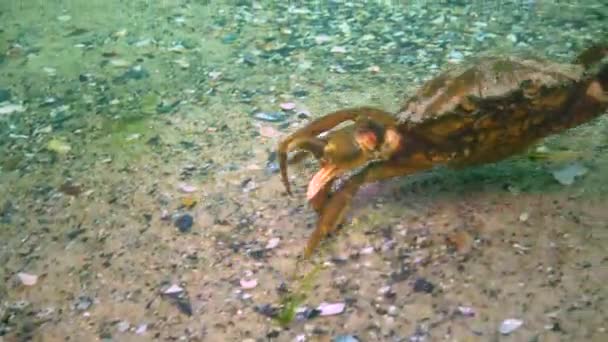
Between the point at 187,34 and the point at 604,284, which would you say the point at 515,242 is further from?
the point at 187,34

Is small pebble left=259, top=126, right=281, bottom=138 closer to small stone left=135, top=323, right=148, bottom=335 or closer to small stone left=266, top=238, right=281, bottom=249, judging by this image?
small stone left=266, top=238, right=281, bottom=249

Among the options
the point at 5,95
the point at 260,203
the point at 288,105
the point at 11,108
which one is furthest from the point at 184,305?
the point at 5,95

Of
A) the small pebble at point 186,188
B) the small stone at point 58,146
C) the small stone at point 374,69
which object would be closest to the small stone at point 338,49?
the small stone at point 374,69

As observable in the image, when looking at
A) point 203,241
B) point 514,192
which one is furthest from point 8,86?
point 514,192

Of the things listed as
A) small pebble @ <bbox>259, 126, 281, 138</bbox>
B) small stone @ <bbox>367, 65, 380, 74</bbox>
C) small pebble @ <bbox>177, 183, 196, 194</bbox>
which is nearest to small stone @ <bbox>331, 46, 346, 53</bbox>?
small stone @ <bbox>367, 65, 380, 74</bbox>

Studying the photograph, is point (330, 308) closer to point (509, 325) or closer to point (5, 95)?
point (509, 325)
